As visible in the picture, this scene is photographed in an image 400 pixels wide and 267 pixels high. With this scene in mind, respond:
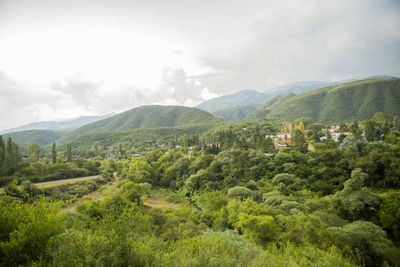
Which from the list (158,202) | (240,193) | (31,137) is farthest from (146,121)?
(240,193)

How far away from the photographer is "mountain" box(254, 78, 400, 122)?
110 meters

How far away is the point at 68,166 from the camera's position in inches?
1556

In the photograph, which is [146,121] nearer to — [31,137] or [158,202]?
[31,137]

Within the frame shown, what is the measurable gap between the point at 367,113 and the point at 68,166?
14578 cm

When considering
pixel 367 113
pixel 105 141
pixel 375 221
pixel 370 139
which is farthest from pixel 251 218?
pixel 367 113

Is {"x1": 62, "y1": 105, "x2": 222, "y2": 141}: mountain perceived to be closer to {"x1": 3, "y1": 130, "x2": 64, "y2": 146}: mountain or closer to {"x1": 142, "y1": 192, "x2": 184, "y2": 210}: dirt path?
{"x1": 3, "y1": 130, "x2": 64, "y2": 146}: mountain

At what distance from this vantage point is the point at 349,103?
417 ft

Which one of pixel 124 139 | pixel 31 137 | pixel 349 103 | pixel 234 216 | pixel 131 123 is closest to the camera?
pixel 234 216

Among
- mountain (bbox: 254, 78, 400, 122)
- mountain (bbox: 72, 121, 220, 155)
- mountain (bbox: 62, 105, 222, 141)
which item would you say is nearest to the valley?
mountain (bbox: 72, 121, 220, 155)

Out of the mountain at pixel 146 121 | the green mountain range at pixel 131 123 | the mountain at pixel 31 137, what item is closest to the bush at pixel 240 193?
the green mountain range at pixel 131 123

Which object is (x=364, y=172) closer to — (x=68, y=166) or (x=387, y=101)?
(x=68, y=166)

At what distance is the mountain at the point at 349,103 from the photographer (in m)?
110

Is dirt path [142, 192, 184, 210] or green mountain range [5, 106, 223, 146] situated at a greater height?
green mountain range [5, 106, 223, 146]

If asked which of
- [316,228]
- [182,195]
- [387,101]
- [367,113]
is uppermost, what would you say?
[387,101]
